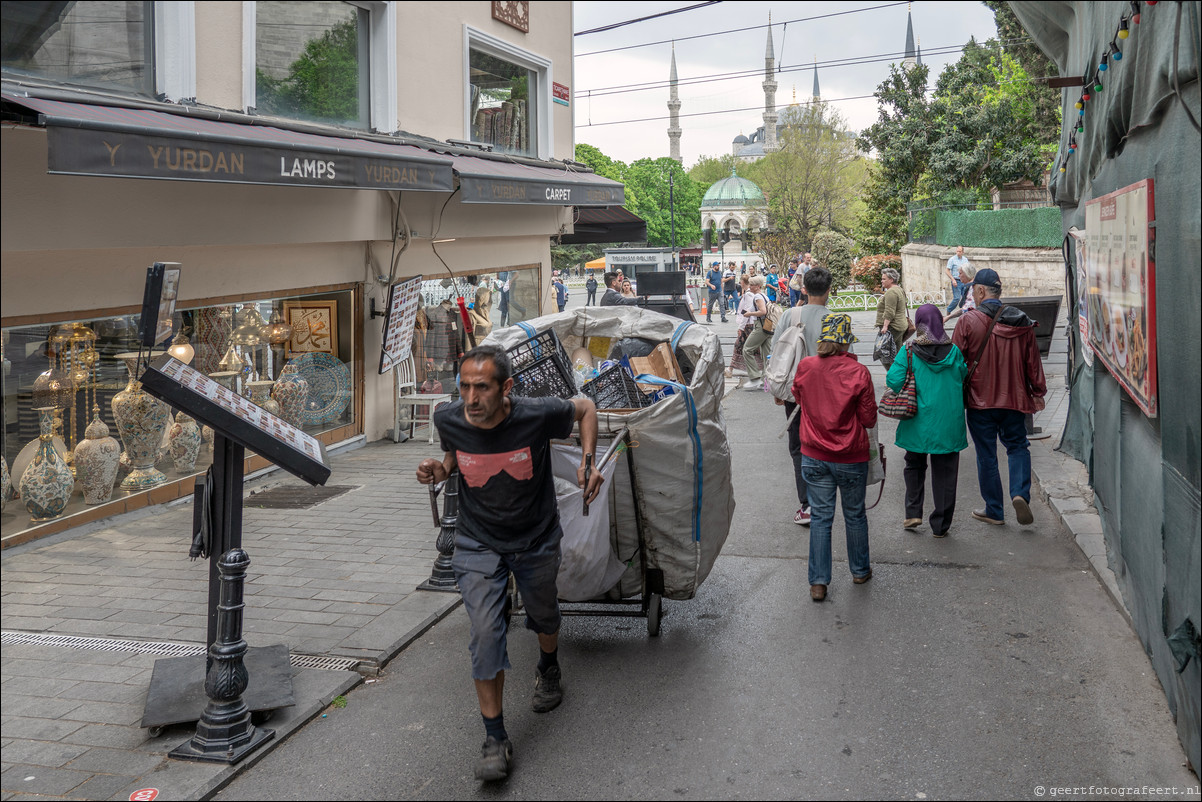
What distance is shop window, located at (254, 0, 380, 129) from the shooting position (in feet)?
30.8

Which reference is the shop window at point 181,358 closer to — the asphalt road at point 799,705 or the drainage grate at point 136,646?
the drainage grate at point 136,646

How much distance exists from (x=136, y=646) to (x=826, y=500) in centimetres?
399

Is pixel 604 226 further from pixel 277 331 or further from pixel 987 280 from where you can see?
pixel 987 280

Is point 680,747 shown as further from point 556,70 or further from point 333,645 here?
point 556,70

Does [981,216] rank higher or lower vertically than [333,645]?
higher

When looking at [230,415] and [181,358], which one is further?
[181,358]

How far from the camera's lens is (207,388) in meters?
4.35

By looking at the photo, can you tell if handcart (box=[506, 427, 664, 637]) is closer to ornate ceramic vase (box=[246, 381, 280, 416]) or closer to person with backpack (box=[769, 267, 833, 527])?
person with backpack (box=[769, 267, 833, 527])

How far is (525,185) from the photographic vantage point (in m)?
12.3

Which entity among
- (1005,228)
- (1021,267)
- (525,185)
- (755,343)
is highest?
(1005,228)

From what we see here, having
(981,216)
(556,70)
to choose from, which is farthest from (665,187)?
(556,70)

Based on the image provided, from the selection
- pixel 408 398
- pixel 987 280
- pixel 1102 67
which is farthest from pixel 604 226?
pixel 1102 67

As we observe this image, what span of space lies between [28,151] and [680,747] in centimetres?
558

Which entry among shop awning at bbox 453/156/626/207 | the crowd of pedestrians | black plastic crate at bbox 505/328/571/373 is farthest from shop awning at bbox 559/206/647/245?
black plastic crate at bbox 505/328/571/373
